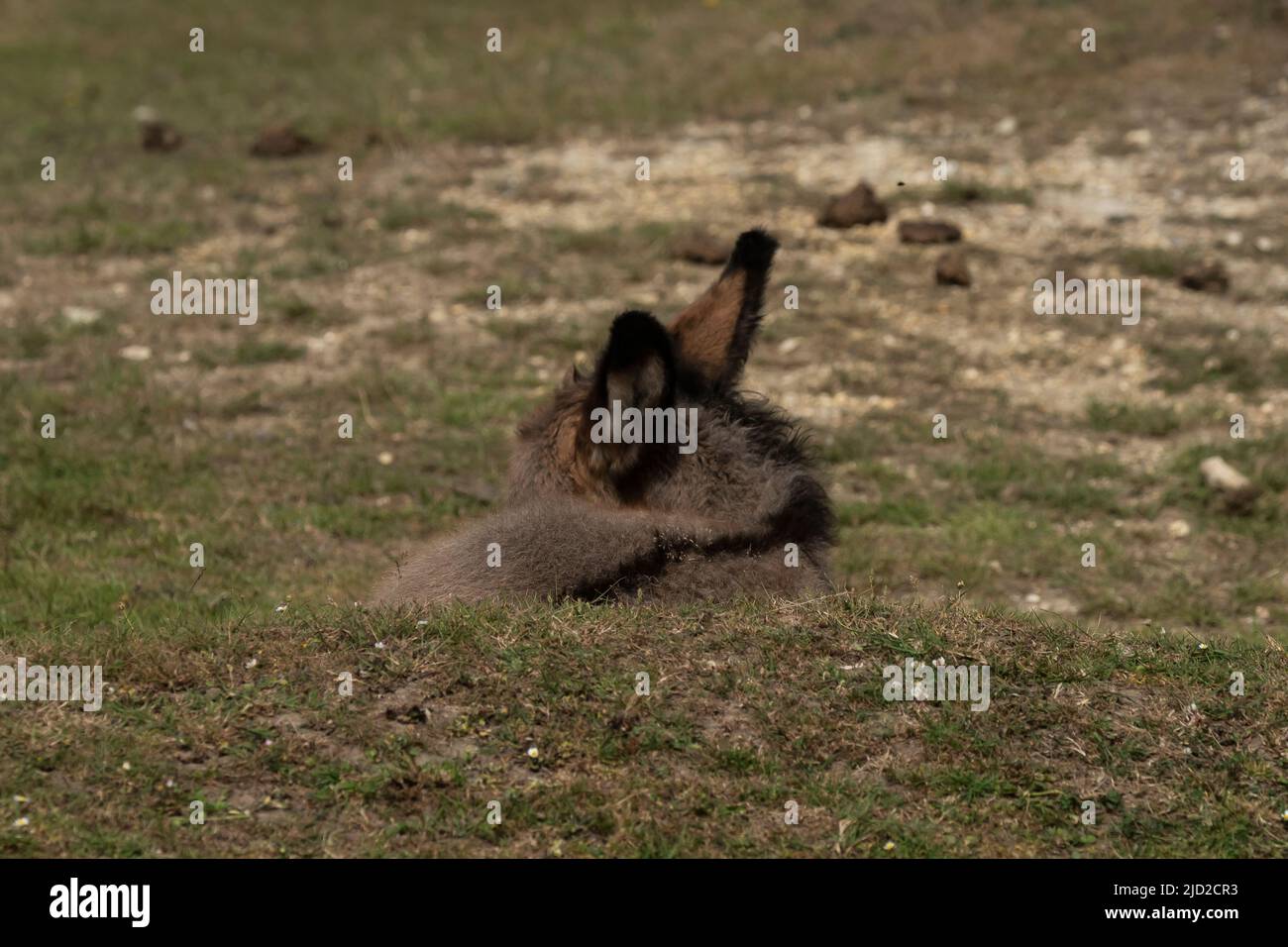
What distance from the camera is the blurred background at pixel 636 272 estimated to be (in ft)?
33.9

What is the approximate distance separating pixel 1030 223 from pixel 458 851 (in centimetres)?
1231

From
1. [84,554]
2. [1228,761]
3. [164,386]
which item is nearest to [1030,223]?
[164,386]

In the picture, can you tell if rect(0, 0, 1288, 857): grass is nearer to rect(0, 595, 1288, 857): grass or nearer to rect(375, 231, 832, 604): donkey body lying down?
rect(0, 595, 1288, 857): grass

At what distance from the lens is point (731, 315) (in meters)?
7.29

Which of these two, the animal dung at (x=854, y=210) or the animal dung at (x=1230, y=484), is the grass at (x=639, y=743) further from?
the animal dung at (x=854, y=210)

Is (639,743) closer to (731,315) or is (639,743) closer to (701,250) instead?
(731,315)

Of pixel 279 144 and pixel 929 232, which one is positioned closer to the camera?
pixel 929 232

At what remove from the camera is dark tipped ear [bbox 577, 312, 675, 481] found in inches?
242

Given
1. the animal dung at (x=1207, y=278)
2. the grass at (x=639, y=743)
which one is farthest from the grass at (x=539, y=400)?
the animal dung at (x=1207, y=278)

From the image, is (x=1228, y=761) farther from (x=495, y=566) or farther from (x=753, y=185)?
(x=753, y=185)

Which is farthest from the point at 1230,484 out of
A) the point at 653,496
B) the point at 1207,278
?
the point at 653,496

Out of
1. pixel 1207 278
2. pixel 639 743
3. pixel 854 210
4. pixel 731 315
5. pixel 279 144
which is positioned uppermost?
pixel 279 144

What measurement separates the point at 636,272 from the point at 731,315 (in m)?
7.73

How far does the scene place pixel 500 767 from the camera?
5.31m
